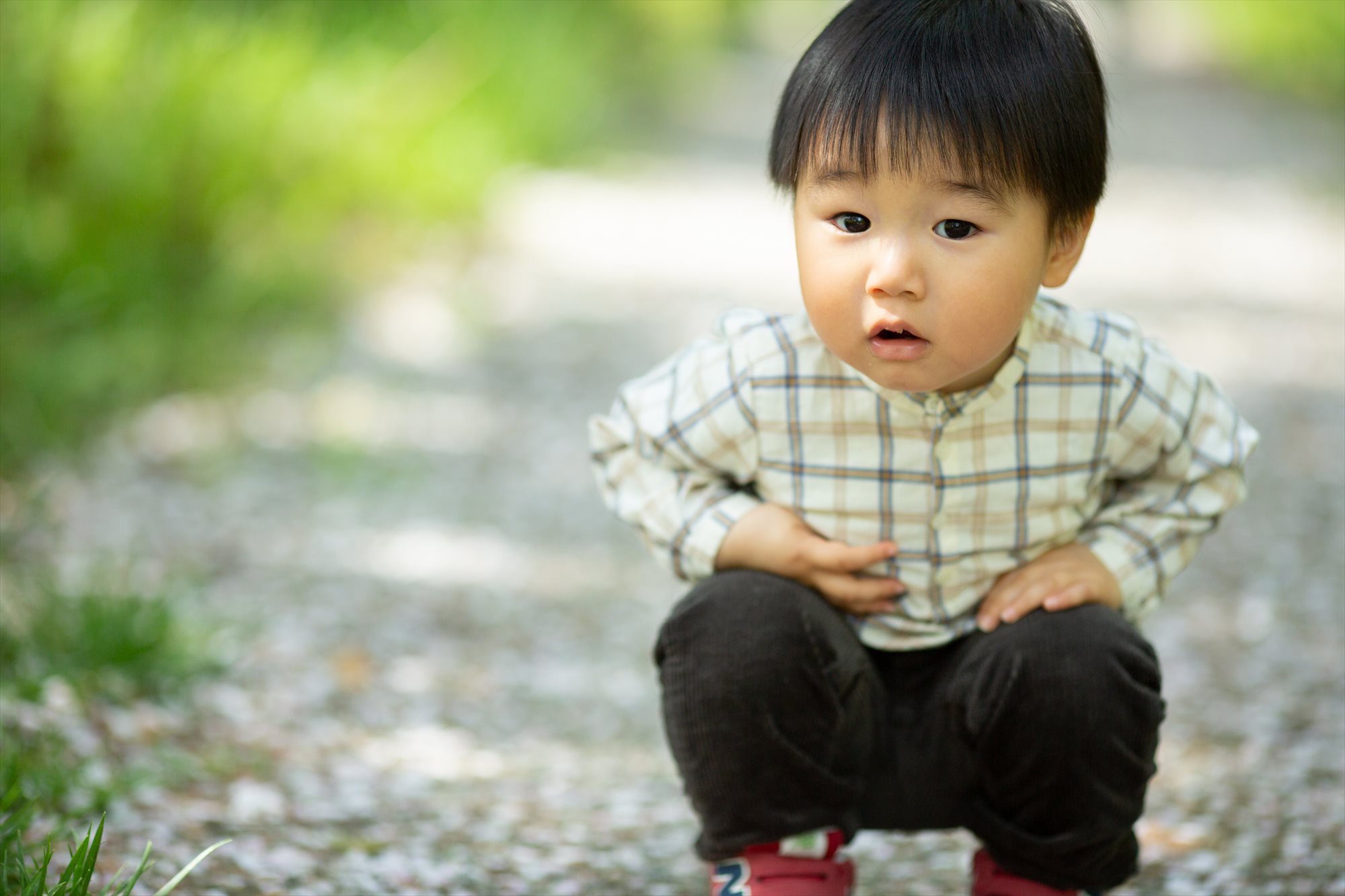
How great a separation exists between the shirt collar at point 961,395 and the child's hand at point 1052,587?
166 millimetres

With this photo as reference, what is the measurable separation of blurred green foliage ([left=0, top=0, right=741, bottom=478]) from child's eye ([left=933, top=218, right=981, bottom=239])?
2.19m

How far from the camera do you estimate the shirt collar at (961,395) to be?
4.71ft

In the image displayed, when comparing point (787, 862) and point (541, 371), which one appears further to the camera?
point (541, 371)

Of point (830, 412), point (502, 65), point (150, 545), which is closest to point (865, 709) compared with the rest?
point (830, 412)

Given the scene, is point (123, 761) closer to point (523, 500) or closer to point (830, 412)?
point (830, 412)

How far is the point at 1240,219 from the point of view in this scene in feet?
19.7

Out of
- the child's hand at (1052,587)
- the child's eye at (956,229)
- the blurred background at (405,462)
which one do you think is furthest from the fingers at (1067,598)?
the blurred background at (405,462)

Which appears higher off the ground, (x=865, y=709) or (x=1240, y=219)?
(x=1240, y=219)

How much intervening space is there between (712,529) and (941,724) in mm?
289

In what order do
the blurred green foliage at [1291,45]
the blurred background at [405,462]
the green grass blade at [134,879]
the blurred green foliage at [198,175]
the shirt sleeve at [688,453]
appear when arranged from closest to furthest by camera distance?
1. the green grass blade at [134,879]
2. the shirt sleeve at [688,453]
3. the blurred background at [405,462]
4. the blurred green foliage at [198,175]
5. the blurred green foliage at [1291,45]

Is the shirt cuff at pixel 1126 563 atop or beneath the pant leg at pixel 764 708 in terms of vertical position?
atop

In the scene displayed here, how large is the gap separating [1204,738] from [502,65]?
5.16m

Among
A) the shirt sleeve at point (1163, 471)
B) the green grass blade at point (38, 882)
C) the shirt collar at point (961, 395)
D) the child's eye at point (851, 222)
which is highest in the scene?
the child's eye at point (851, 222)

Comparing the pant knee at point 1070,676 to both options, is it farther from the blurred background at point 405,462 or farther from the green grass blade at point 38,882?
the green grass blade at point 38,882
